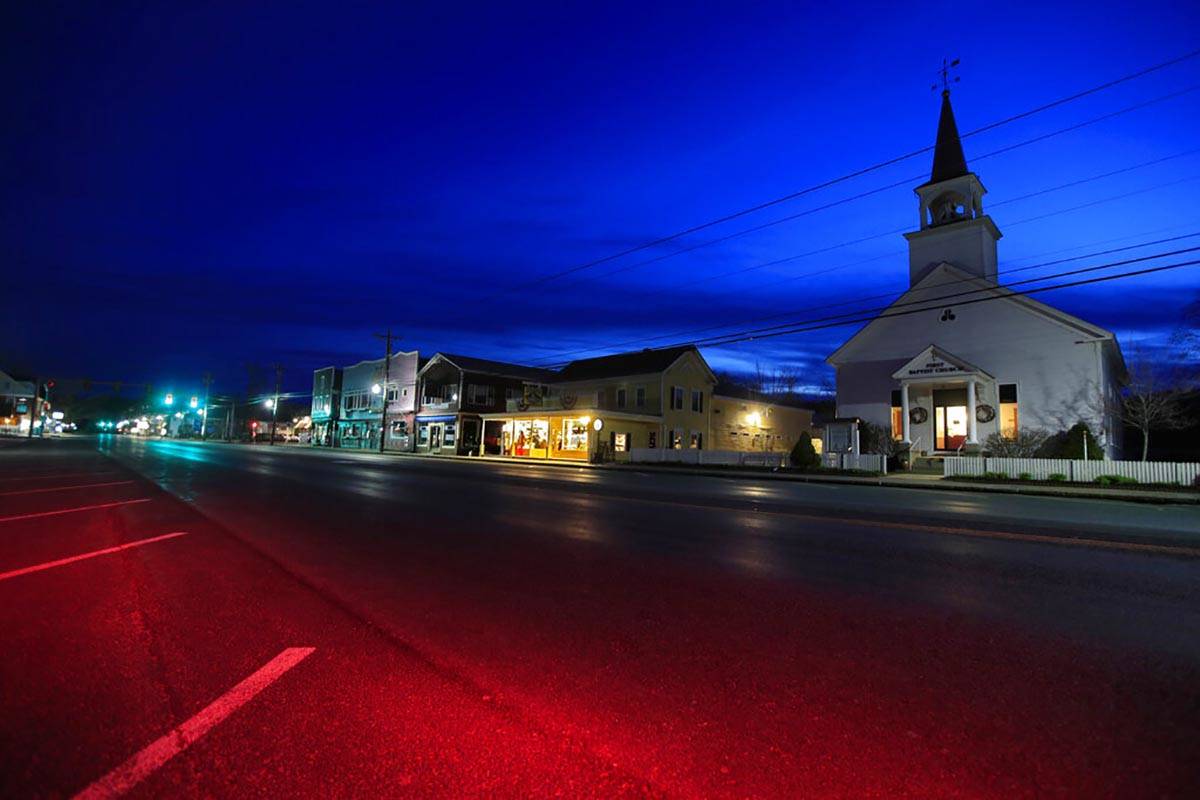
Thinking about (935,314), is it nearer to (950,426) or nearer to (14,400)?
(950,426)

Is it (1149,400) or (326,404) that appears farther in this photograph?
(326,404)

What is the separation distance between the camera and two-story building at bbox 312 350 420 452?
5800 centimetres

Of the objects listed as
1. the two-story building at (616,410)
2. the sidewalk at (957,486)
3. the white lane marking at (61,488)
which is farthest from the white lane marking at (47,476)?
the two-story building at (616,410)

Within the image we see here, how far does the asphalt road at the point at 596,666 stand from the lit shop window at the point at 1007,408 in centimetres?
2227

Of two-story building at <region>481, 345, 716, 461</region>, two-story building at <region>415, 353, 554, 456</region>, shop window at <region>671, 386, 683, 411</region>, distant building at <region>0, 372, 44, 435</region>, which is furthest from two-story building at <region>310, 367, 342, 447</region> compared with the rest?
distant building at <region>0, 372, 44, 435</region>

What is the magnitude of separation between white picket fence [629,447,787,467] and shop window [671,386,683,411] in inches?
315

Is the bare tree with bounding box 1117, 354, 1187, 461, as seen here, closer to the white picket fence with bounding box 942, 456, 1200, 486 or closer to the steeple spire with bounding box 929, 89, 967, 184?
the white picket fence with bounding box 942, 456, 1200, 486

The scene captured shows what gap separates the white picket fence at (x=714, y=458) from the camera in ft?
105

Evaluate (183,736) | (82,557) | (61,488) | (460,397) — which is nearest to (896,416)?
(82,557)

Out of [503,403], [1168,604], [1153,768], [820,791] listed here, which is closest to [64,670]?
[820,791]

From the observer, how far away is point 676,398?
4378 centimetres

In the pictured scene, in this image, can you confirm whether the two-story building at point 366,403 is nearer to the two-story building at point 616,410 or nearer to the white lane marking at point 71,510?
the two-story building at point 616,410

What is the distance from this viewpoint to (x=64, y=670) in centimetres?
381

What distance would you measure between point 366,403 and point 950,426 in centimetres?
5552
